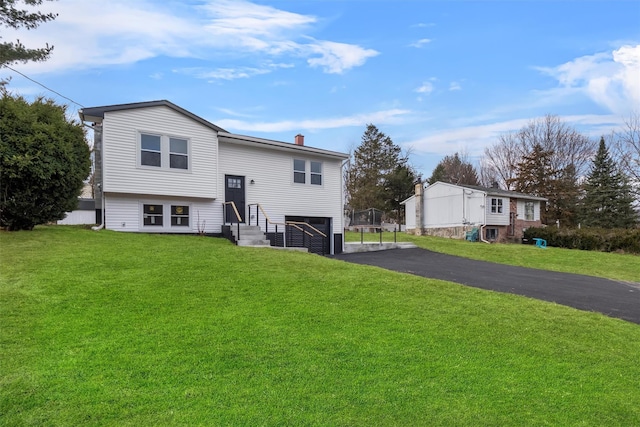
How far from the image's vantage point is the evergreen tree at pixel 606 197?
35219mm

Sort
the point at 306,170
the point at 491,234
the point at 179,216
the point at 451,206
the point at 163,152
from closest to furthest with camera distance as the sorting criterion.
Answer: the point at 163,152 < the point at 179,216 < the point at 306,170 < the point at 491,234 < the point at 451,206

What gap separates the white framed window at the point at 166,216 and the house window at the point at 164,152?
4.76ft

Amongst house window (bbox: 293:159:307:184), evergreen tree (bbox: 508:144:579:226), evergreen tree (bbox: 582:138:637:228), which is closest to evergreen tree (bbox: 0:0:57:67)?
house window (bbox: 293:159:307:184)

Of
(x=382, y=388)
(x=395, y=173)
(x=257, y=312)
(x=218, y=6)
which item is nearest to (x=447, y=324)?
(x=382, y=388)

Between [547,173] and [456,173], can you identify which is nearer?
[547,173]

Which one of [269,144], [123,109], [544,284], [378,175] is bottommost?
[544,284]

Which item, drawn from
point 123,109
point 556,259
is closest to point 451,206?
point 556,259

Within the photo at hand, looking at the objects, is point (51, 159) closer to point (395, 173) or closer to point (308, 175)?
point (308, 175)

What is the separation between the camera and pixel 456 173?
48.9 metres

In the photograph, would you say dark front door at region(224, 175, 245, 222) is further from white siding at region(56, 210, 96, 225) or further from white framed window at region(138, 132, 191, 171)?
white siding at region(56, 210, 96, 225)

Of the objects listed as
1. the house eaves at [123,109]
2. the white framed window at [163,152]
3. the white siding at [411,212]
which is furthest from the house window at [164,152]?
the white siding at [411,212]

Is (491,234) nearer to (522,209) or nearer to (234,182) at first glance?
(522,209)

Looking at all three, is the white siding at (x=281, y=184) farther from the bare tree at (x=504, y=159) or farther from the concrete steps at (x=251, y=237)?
the bare tree at (x=504, y=159)

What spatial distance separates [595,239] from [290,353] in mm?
26410
